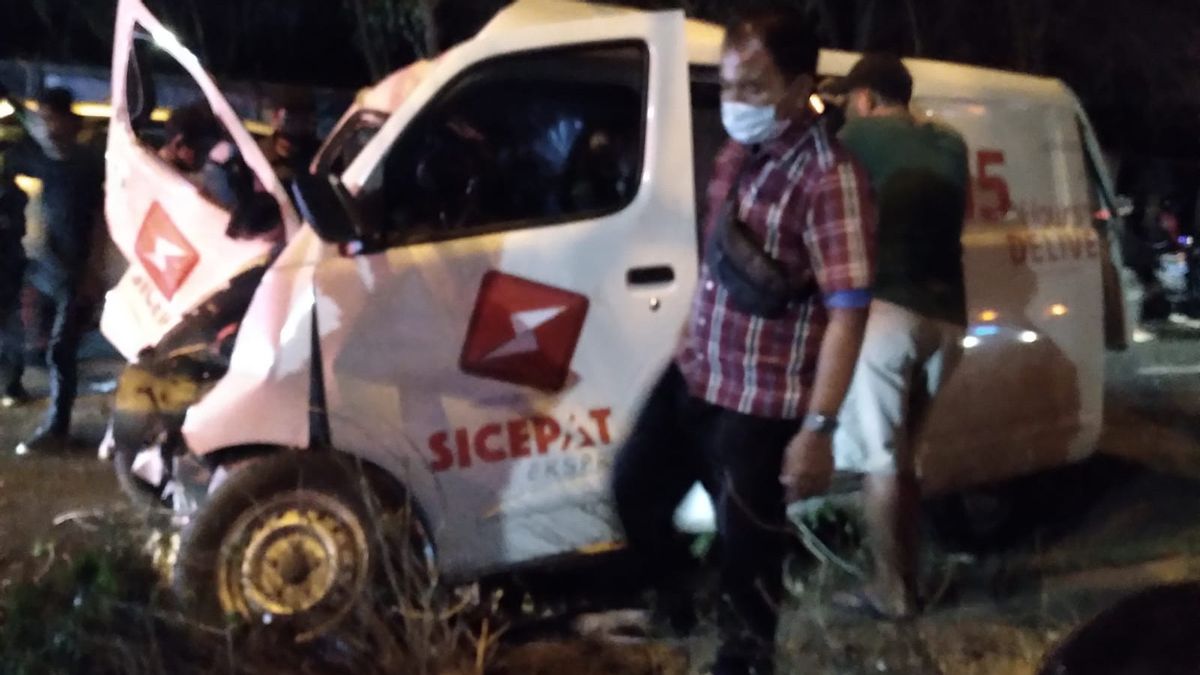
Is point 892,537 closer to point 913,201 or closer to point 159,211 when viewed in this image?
point 913,201

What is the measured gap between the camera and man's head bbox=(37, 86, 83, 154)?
6.58 meters

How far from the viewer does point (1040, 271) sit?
→ 481 centimetres

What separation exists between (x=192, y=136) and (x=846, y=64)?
7.63ft

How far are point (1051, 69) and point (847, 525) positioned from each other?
16.4m

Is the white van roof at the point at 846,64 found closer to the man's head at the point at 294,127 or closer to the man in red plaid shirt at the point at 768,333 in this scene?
the man in red plaid shirt at the point at 768,333

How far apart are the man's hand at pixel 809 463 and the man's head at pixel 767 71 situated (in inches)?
28.1

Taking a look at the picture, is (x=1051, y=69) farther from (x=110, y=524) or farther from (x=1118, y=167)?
(x=110, y=524)

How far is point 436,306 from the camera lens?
3855 mm

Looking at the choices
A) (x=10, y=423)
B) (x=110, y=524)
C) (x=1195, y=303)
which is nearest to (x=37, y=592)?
(x=110, y=524)

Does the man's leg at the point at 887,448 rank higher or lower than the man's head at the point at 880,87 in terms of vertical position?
lower

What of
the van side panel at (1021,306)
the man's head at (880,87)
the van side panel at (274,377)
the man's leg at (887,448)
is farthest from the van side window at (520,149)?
the van side panel at (1021,306)

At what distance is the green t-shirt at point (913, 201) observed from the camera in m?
4.12

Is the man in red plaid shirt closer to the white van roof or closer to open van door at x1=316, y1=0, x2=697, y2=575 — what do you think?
open van door at x1=316, y1=0, x2=697, y2=575

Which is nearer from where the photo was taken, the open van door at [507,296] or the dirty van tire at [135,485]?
the open van door at [507,296]
